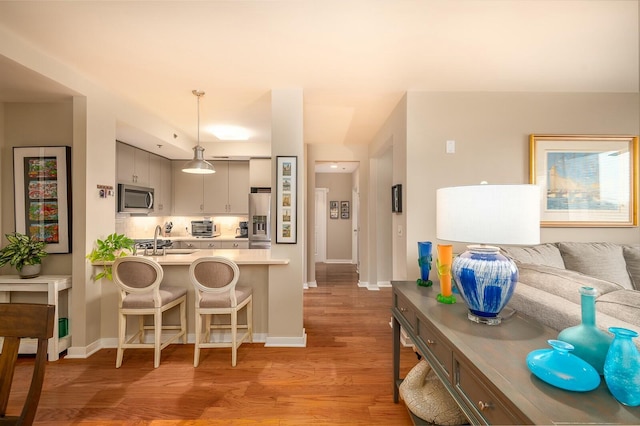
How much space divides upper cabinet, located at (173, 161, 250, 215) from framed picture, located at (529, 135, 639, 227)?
428 cm

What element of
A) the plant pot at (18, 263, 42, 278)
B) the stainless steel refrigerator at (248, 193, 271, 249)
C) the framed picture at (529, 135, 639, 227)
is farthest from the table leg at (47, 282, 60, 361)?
the framed picture at (529, 135, 639, 227)

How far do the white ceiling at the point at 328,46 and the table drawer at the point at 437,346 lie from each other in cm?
184

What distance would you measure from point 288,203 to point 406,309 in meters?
1.61

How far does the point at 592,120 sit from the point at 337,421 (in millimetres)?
3594

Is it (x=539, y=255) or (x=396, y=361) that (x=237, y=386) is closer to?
(x=396, y=361)

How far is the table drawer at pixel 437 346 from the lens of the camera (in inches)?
45.8

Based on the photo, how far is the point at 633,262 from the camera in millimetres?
2404

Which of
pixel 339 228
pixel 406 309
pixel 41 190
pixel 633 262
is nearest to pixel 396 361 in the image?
pixel 406 309

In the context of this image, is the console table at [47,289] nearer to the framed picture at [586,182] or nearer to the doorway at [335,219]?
the framed picture at [586,182]

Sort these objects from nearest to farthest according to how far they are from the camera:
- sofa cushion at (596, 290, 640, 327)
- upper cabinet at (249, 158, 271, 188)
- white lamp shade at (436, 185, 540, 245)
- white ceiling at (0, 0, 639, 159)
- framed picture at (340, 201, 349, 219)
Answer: sofa cushion at (596, 290, 640, 327), white lamp shade at (436, 185, 540, 245), white ceiling at (0, 0, 639, 159), upper cabinet at (249, 158, 271, 188), framed picture at (340, 201, 349, 219)

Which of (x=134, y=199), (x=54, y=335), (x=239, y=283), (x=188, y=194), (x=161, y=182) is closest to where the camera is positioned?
(x=54, y=335)

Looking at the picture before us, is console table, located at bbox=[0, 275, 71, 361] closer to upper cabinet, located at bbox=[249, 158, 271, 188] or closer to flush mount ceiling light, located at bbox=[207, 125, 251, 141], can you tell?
flush mount ceiling light, located at bbox=[207, 125, 251, 141]

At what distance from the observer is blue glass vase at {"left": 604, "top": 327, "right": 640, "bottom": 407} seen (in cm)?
70

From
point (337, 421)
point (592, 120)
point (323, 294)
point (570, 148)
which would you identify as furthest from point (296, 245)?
point (592, 120)
